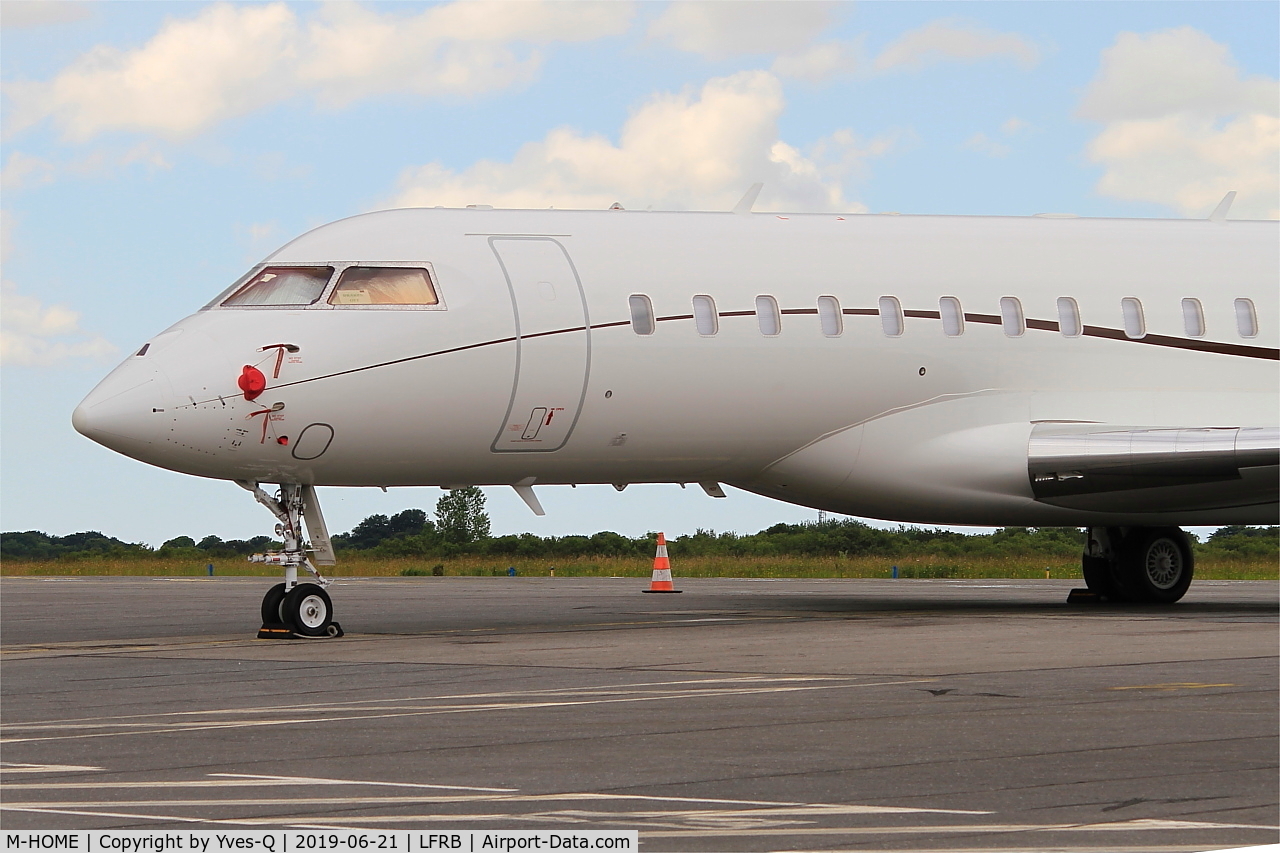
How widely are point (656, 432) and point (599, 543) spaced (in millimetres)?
30110

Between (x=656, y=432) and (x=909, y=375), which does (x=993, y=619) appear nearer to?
(x=909, y=375)

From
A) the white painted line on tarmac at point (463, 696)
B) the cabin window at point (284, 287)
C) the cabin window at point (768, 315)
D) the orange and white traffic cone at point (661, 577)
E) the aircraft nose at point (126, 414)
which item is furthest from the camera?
the orange and white traffic cone at point (661, 577)

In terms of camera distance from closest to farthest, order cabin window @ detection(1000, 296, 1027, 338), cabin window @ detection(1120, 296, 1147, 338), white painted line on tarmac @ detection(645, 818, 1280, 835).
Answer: white painted line on tarmac @ detection(645, 818, 1280, 835)
cabin window @ detection(1000, 296, 1027, 338)
cabin window @ detection(1120, 296, 1147, 338)

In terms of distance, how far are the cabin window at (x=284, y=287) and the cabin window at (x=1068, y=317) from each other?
336 inches

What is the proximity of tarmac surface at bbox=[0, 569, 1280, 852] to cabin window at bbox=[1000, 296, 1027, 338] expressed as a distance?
3.40 metres

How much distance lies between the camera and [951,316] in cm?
1980

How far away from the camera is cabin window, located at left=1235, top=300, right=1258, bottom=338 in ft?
68.9

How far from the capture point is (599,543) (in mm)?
48438

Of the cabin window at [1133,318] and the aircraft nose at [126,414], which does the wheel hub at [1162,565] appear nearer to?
the cabin window at [1133,318]

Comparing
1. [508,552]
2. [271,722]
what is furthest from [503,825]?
[508,552]

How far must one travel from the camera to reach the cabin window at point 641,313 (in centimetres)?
1833

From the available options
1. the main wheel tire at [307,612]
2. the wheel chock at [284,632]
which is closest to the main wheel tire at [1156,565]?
the wheel chock at [284,632]

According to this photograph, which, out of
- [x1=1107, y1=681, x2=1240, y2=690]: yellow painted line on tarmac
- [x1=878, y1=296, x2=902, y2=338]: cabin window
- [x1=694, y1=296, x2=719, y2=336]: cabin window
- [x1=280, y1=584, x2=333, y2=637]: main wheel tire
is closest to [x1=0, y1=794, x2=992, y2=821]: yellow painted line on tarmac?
[x1=1107, y1=681, x2=1240, y2=690]: yellow painted line on tarmac

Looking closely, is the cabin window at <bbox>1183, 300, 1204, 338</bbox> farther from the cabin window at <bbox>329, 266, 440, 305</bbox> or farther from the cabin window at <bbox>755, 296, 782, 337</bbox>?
the cabin window at <bbox>329, 266, 440, 305</bbox>
